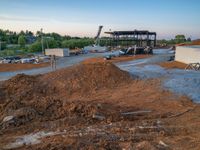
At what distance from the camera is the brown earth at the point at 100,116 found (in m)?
7.86

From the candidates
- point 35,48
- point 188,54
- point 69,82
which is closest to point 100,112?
point 69,82

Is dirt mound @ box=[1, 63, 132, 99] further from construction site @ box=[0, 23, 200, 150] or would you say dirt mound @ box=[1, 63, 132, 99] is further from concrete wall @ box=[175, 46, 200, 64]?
concrete wall @ box=[175, 46, 200, 64]

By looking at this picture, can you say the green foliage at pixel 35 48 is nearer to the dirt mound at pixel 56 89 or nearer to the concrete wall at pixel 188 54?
the concrete wall at pixel 188 54

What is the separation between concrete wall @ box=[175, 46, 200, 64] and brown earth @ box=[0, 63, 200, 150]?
11206 millimetres

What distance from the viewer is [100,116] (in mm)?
10086

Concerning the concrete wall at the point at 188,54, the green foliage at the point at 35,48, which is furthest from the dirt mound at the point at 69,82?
the green foliage at the point at 35,48

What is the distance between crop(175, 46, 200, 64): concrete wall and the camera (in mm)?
25789

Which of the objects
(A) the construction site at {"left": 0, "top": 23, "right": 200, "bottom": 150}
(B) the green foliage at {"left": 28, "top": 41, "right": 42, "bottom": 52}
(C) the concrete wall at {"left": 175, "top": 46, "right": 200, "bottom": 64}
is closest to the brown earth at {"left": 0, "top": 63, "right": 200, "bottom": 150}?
(A) the construction site at {"left": 0, "top": 23, "right": 200, "bottom": 150}

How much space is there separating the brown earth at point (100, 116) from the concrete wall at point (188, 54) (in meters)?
11.2

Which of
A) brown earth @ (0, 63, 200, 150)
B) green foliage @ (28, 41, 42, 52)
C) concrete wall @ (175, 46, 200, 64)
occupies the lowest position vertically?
brown earth @ (0, 63, 200, 150)

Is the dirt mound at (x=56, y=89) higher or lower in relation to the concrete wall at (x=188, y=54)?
lower

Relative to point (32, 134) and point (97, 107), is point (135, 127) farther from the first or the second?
point (32, 134)

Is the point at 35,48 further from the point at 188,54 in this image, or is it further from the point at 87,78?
the point at 87,78

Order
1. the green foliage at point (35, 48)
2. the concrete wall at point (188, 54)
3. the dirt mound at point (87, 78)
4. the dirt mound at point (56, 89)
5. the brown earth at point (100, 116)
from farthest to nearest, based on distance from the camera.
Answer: the green foliage at point (35, 48) < the concrete wall at point (188, 54) < the dirt mound at point (87, 78) < the dirt mound at point (56, 89) < the brown earth at point (100, 116)
